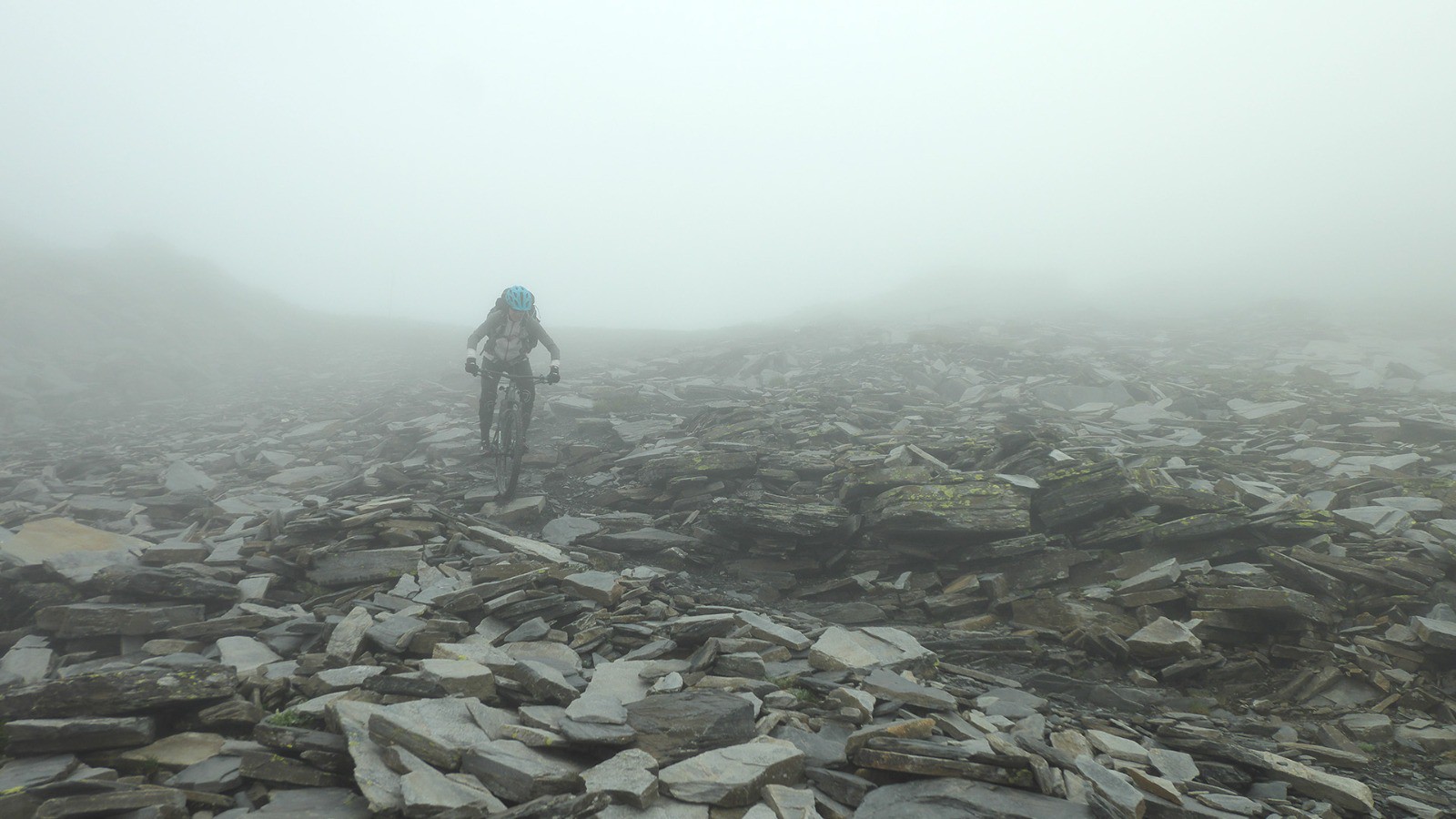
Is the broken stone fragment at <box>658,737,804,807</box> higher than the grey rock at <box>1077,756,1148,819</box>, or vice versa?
the broken stone fragment at <box>658,737,804,807</box>

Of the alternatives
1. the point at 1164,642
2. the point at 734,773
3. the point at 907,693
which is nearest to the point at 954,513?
the point at 1164,642

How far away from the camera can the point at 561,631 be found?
6352 millimetres

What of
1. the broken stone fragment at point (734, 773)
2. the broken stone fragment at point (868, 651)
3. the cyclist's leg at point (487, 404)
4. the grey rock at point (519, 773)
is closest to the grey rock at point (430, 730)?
the grey rock at point (519, 773)

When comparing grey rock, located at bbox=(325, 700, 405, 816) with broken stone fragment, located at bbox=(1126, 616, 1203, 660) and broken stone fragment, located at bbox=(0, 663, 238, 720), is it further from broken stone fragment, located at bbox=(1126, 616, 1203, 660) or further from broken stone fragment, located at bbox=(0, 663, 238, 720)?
broken stone fragment, located at bbox=(1126, 616, 1203, 660)

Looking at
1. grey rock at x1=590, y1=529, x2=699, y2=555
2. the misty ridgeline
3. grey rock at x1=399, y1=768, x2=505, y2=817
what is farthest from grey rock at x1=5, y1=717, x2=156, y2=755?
grey rock at x1=590, y1=529, x2=699, y2=555

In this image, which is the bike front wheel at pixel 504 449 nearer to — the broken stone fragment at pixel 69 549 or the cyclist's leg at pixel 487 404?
the cyclist's leg at pixel 487 404

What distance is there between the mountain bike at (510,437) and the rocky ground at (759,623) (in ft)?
1.49

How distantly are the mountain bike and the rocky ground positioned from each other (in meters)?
0.45

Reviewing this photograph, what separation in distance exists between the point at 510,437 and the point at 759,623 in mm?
6343

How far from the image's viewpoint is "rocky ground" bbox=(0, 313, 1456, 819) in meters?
3.91

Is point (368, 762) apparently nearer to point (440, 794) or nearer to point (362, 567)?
point (440, 794)

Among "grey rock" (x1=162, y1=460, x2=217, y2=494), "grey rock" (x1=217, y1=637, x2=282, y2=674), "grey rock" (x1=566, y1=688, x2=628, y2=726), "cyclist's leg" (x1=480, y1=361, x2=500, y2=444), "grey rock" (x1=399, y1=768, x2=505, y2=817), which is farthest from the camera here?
"grey rock" (x1=162, y1=460, x2=217, y2=494)

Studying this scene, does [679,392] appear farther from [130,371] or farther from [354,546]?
Answer: [130,371]

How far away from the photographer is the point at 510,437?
11.2 meters
